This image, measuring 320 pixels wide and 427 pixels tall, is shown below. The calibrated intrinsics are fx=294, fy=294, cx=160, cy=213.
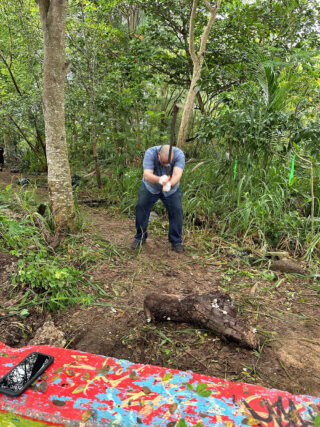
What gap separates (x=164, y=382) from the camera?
1230 mm

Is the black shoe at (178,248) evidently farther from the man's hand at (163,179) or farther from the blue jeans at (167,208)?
the man's hand at (163,179)

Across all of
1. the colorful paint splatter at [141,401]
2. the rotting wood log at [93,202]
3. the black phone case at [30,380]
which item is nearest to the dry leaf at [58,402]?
the colorful paint splatter at [141,401]

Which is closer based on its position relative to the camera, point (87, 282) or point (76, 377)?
point (76, 377)

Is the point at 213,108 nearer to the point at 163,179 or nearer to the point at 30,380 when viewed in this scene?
the point at 163,179

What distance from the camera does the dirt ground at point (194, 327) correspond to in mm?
1731

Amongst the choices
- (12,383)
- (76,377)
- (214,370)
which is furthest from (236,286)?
(12,383)

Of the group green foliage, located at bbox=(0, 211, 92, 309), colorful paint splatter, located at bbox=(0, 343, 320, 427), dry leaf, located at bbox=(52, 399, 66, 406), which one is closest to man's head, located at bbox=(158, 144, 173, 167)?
green foliage, located at bbox=(0, 211, 92, 309)

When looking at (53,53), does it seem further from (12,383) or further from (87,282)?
(12,383)

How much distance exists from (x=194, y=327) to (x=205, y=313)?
0.52 ft

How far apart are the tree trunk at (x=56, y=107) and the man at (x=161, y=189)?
78 cm

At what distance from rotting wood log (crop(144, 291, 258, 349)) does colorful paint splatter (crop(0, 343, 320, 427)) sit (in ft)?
2.01

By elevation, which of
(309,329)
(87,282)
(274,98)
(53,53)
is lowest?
(309,329)

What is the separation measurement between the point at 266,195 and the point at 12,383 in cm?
322

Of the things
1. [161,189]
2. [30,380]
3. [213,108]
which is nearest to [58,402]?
[30,380]
